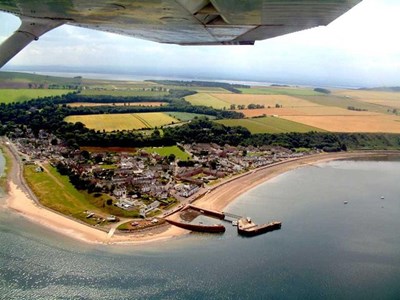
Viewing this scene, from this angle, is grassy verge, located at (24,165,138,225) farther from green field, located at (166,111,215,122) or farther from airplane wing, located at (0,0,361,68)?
green field, located at (166,111,215,122)

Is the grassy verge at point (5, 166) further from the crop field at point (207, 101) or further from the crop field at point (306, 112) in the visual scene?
the crop field at point (306, 112)

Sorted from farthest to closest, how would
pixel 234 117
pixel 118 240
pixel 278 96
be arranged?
pixel 278 96
pixel 234 117
pixel 118 240

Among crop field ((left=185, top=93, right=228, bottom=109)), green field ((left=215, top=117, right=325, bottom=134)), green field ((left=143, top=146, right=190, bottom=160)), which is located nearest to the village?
green field ((left=143, top=146, right=190, bottom=160))

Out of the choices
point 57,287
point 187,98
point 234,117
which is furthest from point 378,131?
point 57,287

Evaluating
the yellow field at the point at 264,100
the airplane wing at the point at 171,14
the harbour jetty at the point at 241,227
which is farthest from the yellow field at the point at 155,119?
the airplane wing at the point at 171,14

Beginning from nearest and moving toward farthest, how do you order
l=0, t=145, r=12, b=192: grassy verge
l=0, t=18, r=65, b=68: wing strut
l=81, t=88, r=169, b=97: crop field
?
l=0, t=18, r=65, b=68: wing strut < l=0, t=145, r=12, b=192: grassy verge < l=81, t=88, r=169, b=97: crop field

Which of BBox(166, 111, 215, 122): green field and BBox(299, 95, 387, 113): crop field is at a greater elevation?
BBox(299, 95, 387, 113): crop field

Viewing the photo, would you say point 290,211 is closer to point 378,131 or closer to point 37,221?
point 37,221
